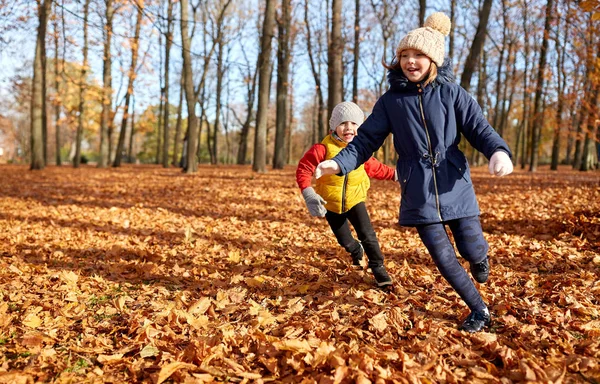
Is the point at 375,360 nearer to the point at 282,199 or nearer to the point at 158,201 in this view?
the point at 282,199

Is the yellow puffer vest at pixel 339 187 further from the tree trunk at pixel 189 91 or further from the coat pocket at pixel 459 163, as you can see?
the tree trunk at pixel 189 91

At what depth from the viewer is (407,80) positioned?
2771 millimetres

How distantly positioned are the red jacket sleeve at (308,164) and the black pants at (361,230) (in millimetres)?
585

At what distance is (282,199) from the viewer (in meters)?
9.35

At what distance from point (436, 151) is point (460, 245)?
2.19 feet

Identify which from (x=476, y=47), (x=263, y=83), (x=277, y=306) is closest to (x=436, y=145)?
(x=277, y=306)

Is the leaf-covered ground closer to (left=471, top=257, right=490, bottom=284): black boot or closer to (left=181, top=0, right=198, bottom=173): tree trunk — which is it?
(left=471, top=257, right=490, bottom=284): black boot

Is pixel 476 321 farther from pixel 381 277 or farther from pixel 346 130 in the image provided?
pixel 346 130

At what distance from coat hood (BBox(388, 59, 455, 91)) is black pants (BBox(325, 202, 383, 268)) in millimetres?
1414

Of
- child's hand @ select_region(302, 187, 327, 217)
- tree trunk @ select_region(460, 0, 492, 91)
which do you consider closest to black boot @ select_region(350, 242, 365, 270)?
child's hand @ select_region(302, 187, 327, 217)

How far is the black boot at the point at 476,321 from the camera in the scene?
109 inches

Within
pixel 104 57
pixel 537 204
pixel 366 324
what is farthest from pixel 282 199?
pixel 104 57

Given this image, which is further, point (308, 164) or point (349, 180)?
point (349, 180)

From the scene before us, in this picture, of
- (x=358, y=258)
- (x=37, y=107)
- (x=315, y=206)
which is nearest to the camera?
(x=315, y=206)
